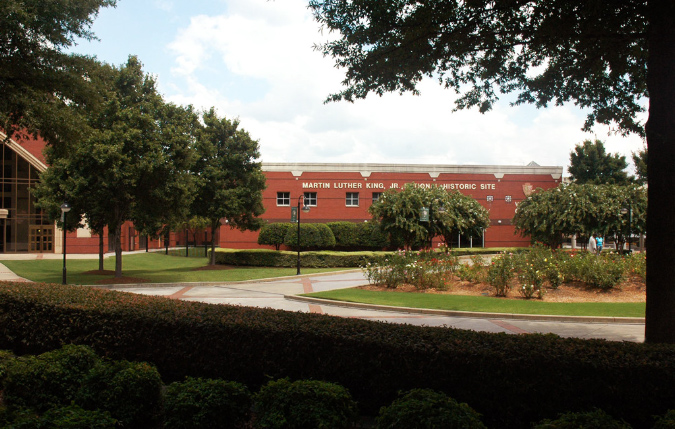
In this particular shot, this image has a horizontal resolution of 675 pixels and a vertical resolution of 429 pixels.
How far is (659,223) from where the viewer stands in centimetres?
632

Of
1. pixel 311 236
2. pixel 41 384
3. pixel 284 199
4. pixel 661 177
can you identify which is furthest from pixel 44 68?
pixel 284 199

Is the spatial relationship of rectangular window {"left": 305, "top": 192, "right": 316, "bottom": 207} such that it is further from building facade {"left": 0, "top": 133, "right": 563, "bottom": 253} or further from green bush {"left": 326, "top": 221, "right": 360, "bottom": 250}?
green bush {"left": 326, "top": 221, "right": 360, "bottom": 250}

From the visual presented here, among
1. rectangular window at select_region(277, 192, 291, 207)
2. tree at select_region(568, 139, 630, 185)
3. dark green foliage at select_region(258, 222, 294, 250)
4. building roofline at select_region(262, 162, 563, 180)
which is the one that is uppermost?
tree at select_region(568, 139, 630, 185)

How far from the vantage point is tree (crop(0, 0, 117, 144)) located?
10.6 meters

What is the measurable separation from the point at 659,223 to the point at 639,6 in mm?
3293

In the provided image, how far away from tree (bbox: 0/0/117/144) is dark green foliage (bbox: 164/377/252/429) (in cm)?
922

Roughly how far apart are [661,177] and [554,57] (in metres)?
4.30

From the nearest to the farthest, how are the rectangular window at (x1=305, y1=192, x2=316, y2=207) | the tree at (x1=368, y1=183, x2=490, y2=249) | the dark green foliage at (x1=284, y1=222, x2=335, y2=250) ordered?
the tree at (x1=368, y1=183, x2=490, y2=249) → the dark green foliage at (x1=284, y1=222, x2=335, y2=250) → the rectangular window at (x1=305, y1=192, x2=316, y2=207)

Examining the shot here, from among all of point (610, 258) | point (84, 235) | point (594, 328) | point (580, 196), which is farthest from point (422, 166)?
point (594, 328)

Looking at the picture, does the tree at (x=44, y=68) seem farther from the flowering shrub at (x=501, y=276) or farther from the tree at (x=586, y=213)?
the tree at (x=586, y=213)

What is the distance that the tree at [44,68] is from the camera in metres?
10.6

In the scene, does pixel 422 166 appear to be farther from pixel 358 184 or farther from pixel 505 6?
pixel 505 6

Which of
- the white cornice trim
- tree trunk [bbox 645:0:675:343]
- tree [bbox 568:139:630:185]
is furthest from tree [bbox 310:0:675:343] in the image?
tree [bbox 568:139:630:185]

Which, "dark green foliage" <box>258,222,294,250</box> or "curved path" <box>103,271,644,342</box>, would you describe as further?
"dark green foliage" <box>258,222,294,250</box>
